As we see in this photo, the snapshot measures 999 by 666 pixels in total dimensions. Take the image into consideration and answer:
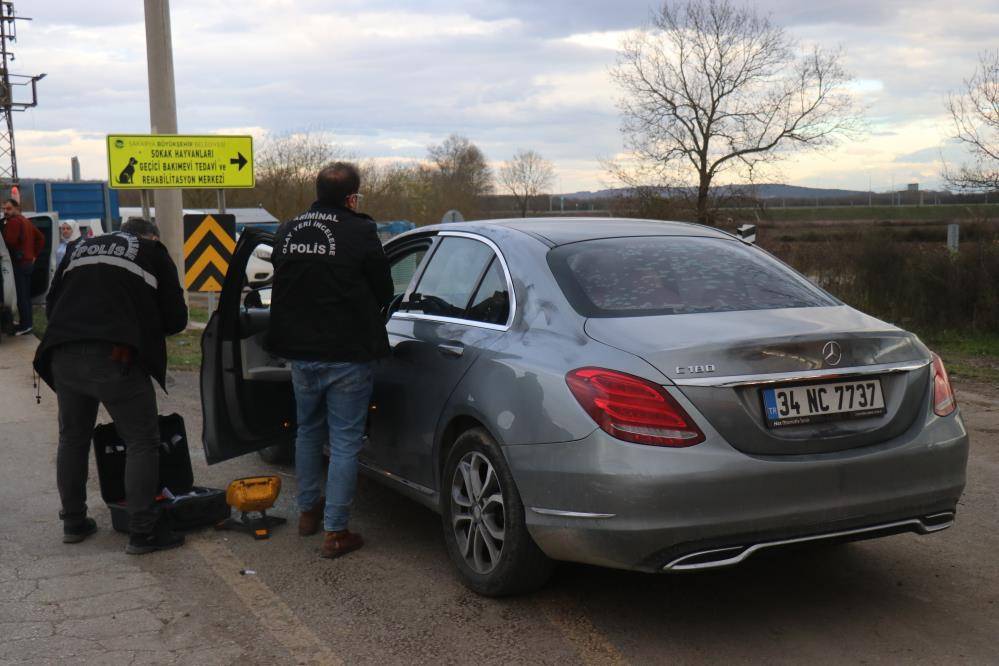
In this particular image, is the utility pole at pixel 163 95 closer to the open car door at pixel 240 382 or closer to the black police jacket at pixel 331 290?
the open car door at pixel 240 382

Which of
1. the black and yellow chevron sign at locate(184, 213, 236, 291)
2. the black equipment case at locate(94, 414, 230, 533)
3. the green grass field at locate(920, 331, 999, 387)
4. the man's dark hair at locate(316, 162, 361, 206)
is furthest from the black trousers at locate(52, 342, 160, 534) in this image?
the green grass field at locate(920, 331, 999, 387)

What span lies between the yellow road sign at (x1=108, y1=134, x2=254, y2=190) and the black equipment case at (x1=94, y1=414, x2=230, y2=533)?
8551 mm

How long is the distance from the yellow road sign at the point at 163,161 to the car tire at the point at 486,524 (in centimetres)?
1023

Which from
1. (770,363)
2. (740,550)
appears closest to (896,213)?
(770,363)

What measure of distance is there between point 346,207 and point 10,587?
2317mm

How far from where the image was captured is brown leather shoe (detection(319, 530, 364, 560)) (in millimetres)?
4969

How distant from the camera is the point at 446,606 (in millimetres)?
4281

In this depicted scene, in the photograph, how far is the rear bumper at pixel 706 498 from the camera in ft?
11.8

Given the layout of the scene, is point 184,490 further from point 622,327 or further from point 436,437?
point 622,327

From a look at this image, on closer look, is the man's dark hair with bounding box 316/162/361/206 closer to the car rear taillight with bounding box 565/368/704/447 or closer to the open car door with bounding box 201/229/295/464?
the open car door with bounding box 201/229/295/464

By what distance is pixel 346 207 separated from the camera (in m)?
5.05

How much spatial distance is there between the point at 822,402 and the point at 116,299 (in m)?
3.31

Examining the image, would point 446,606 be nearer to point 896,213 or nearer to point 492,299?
point 492,299

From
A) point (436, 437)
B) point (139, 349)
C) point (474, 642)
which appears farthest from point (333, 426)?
point (474, 642)
